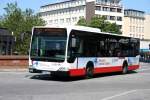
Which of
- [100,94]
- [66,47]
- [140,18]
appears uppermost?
[140,18]

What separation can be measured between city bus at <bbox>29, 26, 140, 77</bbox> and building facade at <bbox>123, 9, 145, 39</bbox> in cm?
12331

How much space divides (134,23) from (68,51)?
134 m

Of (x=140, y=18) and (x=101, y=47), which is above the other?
(x=140, y=18)

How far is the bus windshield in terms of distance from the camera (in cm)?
2283

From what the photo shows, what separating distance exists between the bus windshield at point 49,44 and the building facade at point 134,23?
126 metres

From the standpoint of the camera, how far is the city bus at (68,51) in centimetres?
2278

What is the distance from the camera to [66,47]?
894 inches

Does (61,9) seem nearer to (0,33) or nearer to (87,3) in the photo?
(87,3)

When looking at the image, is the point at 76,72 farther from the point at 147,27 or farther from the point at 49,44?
the point at 147,27

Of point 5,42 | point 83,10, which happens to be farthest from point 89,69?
point 83,10

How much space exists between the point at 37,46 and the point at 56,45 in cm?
106

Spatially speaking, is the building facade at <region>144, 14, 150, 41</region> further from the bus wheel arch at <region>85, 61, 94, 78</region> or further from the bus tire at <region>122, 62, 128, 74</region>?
the bus wheel arch at <region>85, 61, 94, 78</region>

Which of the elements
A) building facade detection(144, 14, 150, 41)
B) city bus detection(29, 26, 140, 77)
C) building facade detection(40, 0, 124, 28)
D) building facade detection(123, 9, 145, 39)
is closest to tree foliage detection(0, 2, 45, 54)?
city bus detection(29, 26, 140, 77)

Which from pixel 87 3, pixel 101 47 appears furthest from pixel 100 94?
pixel 87 3
